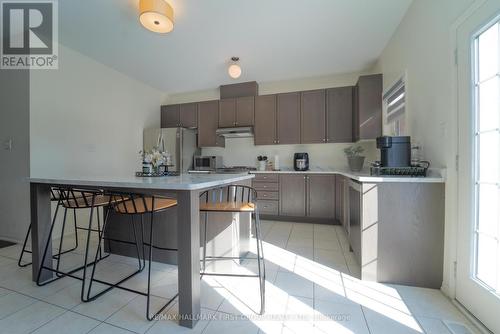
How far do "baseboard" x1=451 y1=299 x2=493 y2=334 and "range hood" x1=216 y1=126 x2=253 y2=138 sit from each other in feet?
11.0

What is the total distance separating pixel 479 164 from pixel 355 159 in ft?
7.06

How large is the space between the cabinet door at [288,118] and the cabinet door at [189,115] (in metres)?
1.74

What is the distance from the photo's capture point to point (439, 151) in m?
1.71

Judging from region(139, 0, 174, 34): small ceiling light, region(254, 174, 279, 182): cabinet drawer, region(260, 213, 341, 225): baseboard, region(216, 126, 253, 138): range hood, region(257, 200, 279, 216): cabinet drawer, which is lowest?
region(260, 213, 341, 225): baseboard

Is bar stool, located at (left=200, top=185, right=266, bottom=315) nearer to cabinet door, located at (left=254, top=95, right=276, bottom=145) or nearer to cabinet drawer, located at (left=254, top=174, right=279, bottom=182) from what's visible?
cabinet drawer, located at (left=254, top=174, right=279, bottom=182)

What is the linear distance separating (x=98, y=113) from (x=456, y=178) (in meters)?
4.39

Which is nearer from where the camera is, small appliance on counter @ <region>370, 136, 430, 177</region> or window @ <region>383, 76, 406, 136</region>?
small appliance on counter @ <region>370, 136, 430, 177</region>

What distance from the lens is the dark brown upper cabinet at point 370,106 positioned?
10.3 feet

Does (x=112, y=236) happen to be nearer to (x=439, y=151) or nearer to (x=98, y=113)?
(x=98, y=113)

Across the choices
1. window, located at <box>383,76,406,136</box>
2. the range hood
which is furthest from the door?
the range hood

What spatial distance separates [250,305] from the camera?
1508 millimetres

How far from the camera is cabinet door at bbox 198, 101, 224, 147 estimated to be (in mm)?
4312

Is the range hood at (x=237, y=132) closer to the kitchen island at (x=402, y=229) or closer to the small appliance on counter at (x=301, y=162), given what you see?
the small appliance on counter at (x=301, y=162)

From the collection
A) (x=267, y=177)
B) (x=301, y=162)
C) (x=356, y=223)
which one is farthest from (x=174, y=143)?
(x=356, y=223)
